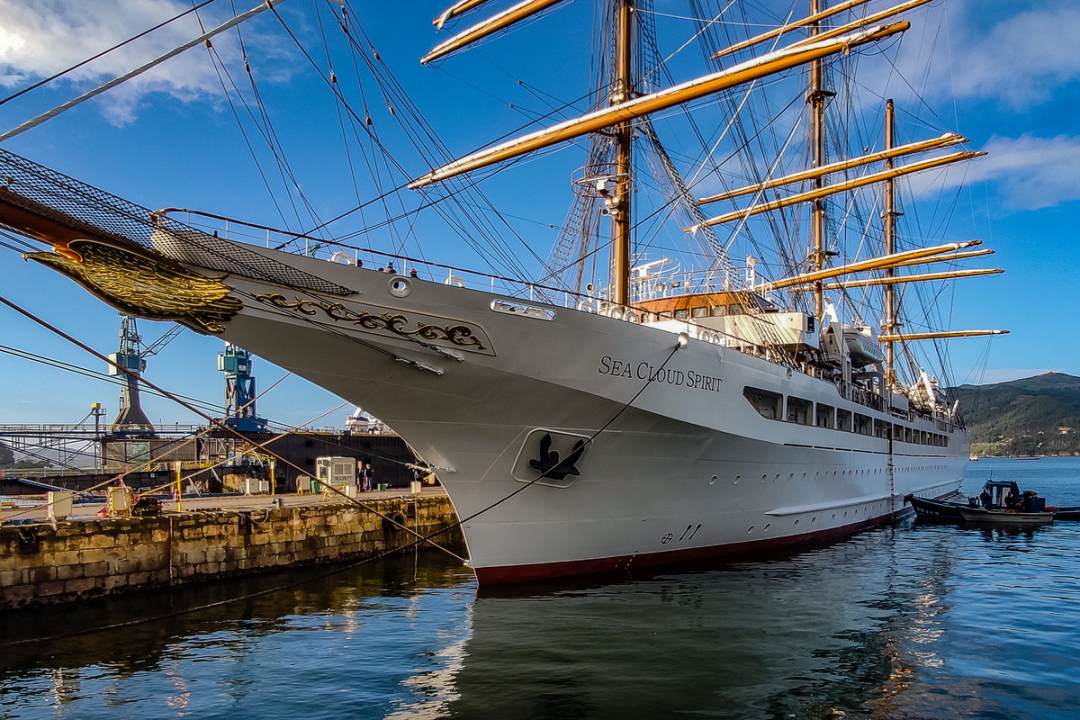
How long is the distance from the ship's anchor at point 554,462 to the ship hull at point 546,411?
0.20 ft

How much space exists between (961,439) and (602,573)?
42275mm

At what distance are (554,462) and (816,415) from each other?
33.3ft

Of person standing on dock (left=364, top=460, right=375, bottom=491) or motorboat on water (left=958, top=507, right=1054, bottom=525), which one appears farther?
person standing on dock (left=364, top=460, right=375, bottom=491)

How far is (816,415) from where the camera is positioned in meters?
19.8

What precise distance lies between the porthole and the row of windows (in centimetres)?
843

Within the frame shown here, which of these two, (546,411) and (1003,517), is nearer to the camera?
(546,411)

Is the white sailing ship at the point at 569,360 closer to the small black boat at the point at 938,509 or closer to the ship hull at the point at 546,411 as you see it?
the ship hull at the point at 546,411

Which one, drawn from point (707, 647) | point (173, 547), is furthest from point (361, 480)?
point (707, 647)

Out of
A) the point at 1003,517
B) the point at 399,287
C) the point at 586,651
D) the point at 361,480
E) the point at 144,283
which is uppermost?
the point at 399,287

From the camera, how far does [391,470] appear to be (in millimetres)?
33188

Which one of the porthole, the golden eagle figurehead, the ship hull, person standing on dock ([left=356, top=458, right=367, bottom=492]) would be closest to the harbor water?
the ship hull

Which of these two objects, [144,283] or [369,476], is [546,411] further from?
[369,476]

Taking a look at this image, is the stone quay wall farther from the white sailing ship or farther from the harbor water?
the white sailing ship

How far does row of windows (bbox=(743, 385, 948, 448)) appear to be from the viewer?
56.0ft
